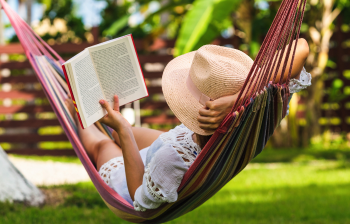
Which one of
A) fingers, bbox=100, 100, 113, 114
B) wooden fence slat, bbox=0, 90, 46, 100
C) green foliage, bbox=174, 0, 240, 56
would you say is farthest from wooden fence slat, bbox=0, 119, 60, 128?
fingers, bbox=100, 100, 113, 114

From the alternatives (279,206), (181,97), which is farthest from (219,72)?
(279,206)

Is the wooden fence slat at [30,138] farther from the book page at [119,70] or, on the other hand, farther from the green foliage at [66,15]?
the book page at [119,70]

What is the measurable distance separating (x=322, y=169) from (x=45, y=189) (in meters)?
2.81

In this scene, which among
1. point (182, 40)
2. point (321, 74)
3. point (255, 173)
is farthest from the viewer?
point (321, 74)

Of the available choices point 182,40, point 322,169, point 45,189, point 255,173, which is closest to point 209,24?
point 182,40

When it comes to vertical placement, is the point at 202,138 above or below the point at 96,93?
below

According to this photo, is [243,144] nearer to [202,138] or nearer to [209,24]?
[202,138]

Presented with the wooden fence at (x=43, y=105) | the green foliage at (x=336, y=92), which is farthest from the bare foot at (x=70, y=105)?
the green foliage at (x=336, y=92)

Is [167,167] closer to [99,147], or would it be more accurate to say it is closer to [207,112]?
[207,112]

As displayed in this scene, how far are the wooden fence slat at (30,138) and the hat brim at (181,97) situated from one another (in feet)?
15.8

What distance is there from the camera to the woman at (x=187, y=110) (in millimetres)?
1228

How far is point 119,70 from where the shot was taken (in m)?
1.56

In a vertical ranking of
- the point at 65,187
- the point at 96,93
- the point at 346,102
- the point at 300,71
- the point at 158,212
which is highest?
the point at 300,71

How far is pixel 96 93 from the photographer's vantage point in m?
1.45
